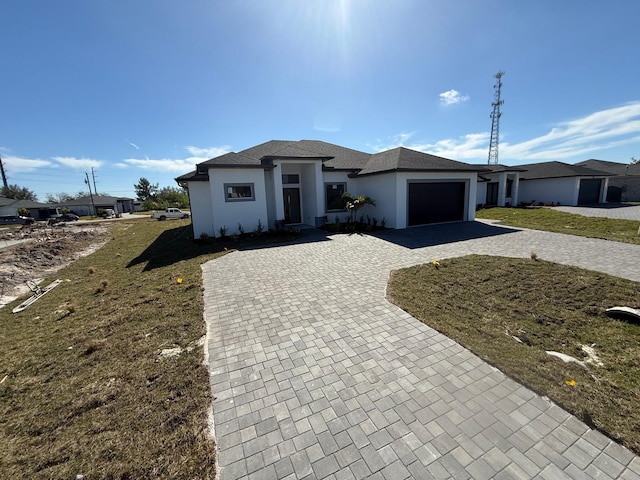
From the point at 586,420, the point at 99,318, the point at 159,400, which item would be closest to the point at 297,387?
the point at 159,400

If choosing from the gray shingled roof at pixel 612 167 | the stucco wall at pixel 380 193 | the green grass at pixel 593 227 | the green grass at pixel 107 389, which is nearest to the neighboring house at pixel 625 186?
the gray shingled roof at pixel 612 167

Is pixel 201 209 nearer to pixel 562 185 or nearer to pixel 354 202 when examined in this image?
pixel 354 202

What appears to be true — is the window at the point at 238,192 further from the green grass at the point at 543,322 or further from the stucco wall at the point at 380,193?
the green grass at the point at 543,322

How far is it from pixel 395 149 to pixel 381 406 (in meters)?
15.7

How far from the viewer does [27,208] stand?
1790 inches

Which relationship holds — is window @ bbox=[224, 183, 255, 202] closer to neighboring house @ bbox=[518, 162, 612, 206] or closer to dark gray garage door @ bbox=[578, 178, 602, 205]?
neighboring house @ bbox=[518, 162, 612, 206]

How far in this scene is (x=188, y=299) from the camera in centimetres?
558

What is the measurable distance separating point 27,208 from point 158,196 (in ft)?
72.2

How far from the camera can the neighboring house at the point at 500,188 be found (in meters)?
24.2

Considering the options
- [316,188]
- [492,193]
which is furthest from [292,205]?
[492,193]

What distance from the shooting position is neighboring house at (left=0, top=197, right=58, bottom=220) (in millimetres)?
43031

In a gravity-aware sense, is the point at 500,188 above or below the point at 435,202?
above

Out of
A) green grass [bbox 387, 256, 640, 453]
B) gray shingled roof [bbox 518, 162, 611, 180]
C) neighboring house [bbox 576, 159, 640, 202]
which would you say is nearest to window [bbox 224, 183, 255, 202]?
green grass [bbox 387, 256, 640, 453]

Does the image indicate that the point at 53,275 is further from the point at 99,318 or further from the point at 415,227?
the point at 415,227
